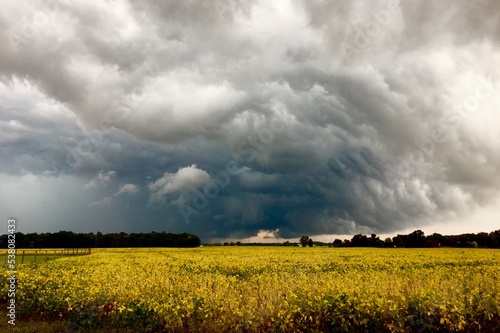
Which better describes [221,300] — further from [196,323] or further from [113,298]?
[113,298]

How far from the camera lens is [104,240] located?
123 meters

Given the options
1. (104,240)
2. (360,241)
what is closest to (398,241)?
(360,241)

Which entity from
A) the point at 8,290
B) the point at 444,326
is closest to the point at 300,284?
the point at 444,326

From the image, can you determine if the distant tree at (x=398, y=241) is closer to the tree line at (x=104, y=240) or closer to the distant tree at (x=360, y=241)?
the distant tree at (x=360, y=241)

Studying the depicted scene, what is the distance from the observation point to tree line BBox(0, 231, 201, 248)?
390 feet

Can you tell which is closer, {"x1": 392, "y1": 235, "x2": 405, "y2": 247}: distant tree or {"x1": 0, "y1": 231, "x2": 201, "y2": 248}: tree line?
{"x1": 392, "y1": 235, "x2": 405, "y2": 247}: distant tree

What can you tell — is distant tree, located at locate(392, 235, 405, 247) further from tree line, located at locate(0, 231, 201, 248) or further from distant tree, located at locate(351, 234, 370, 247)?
tree line, located at locate(0, 231, 201, 248)

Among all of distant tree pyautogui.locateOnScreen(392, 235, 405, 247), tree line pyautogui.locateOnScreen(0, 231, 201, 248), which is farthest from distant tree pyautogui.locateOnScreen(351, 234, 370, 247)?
tree line pyautogui.locateOnScreen(0, 231, 201, 248)

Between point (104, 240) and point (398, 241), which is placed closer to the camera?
point (398, 241)

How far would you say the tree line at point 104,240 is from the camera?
119m

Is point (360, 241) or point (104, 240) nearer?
point (360, 241)

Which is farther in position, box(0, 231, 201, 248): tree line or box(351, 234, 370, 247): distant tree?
box(0, 231, 201, 248): tree line

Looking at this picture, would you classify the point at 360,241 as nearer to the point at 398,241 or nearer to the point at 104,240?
the point at 398,241

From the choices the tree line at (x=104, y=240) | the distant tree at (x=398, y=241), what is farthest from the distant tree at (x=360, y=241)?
the tree line at (x=104, y=240)
